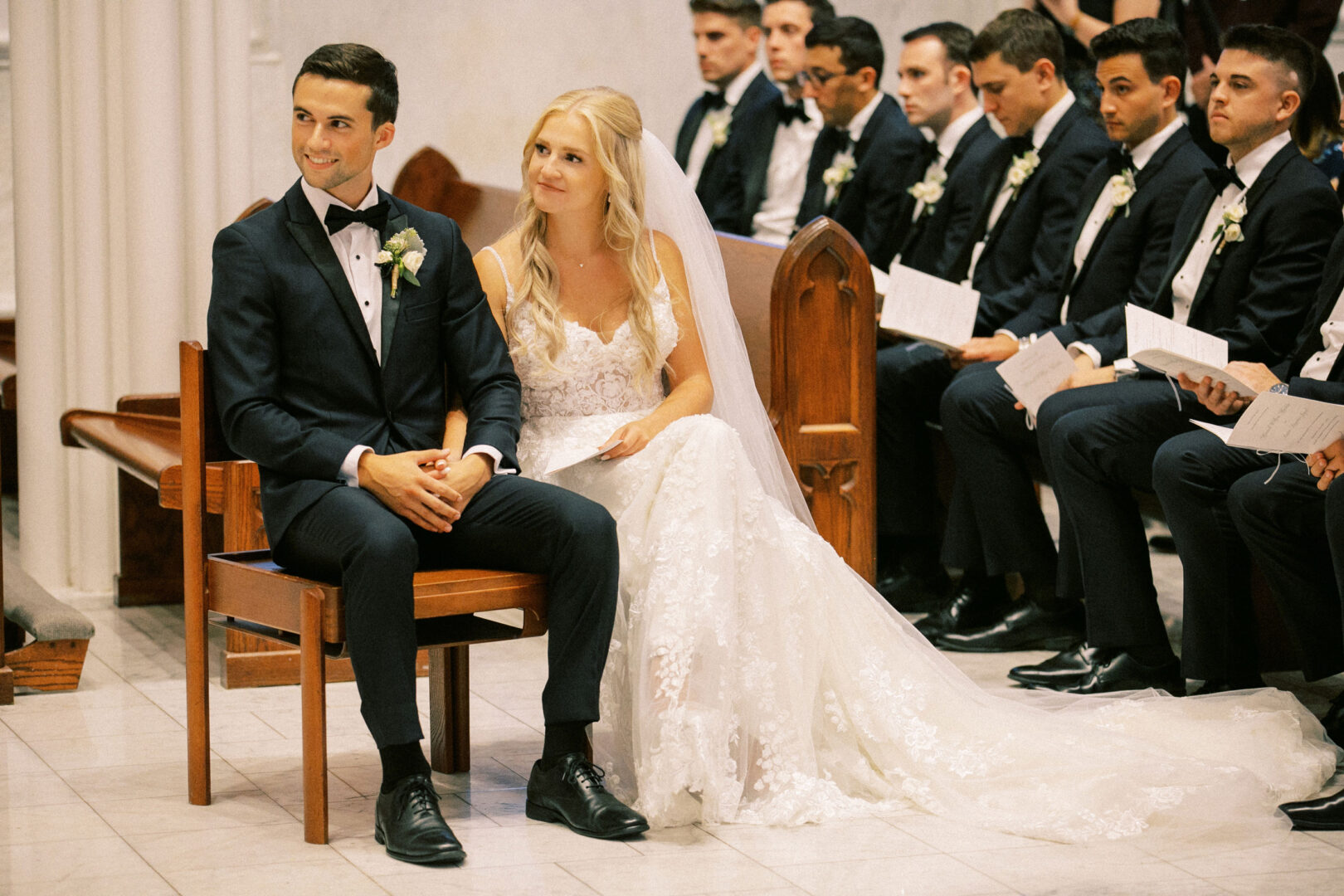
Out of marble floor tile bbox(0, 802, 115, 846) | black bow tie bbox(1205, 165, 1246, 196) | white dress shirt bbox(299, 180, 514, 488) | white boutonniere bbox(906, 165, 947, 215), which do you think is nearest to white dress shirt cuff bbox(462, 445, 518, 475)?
white dress shirt bbox(299, 180, 514, 488)

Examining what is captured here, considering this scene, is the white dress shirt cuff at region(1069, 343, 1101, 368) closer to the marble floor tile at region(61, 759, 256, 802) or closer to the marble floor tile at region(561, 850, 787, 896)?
the marble floor tile at region(561, 850, 787, 896)

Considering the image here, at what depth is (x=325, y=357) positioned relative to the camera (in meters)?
3.48

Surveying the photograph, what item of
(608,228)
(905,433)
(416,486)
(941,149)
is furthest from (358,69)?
(941,149)

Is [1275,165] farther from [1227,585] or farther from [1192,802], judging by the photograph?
[1192,802]

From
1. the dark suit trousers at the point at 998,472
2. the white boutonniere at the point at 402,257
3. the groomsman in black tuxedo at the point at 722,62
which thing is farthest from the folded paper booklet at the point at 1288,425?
the groomsman in black tuxedo at the point at 722,62

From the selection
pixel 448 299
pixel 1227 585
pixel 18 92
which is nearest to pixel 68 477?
pixel 18 92

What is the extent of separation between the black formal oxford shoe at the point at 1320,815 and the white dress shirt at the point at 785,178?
465 centimetres

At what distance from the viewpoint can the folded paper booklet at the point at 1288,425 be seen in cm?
366

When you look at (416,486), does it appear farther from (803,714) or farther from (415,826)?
(803,714)

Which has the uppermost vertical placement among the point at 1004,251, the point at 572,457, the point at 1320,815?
the point at 1004,251

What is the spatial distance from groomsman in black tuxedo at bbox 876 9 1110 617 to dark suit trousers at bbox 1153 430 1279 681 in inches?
51.3

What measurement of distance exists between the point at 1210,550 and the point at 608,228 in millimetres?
1732

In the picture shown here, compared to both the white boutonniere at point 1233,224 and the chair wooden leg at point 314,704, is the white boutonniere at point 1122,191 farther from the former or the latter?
the chair wooden leg at point 314,704

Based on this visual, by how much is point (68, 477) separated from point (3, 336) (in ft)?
7.36
